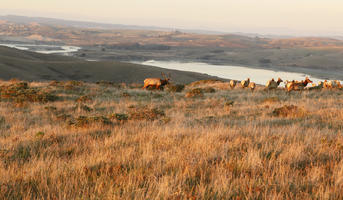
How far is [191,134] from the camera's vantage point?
6254mm

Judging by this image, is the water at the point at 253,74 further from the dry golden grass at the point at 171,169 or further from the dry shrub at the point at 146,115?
the dry golden grass at the point at 171,169

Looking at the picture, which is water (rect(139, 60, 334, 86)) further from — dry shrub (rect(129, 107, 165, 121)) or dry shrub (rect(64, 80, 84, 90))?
dry shrub (rect(129, 107, 165, 121))

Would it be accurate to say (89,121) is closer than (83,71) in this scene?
Yes

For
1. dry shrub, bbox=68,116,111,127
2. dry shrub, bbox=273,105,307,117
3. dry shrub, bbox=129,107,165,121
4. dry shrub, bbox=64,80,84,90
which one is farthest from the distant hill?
dry shrub, bbox=273,105,307,117

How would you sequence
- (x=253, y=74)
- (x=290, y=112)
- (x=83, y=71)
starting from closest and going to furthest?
(x=290, y=112)
(x=83, y=71)
(x=253, y=74)

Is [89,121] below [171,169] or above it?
below

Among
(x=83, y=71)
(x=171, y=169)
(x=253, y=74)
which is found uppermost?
(x=171, y=169)

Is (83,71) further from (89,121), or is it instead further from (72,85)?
(89,121)

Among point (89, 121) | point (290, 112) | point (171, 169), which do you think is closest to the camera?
point (171, 169)

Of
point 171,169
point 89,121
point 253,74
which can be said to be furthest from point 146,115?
point 253,74

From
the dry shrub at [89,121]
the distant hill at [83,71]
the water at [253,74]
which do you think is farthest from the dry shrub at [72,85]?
the water at [253,74]

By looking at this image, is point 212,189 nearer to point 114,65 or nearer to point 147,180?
point 147,180

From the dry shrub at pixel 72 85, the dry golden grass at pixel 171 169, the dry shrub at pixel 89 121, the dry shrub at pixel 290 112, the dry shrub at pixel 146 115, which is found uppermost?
the dry golden grass at pixel 171 169

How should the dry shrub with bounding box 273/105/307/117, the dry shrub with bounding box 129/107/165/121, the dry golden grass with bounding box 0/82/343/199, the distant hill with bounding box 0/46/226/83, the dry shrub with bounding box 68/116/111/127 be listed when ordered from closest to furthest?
the dry golden grass with bounding box 0/82/343/199
the dry shrub with bounding box 68/116/111/127
the dry shrub with bounding box 129/107/165/121
the dry shrub with bounding box 273/105/307/117
the distant hill with bounding box 0/46/226/83
